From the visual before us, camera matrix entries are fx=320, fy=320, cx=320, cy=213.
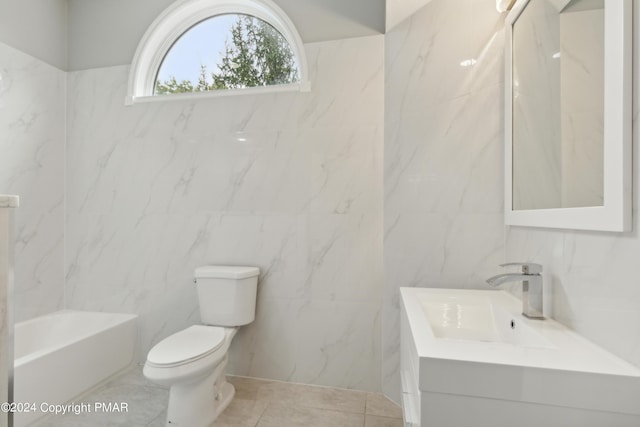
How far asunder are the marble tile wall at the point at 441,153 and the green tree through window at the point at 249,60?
2.57ft

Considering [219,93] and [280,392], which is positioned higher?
[219,93]

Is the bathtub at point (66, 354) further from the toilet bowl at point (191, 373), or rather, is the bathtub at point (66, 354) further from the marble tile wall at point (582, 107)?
the marble tile wall at point (582, 107)

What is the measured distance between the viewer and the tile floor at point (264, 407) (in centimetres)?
171

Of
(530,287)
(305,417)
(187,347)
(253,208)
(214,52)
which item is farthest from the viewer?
(214,52)

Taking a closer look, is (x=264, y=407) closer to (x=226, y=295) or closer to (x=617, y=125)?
(x=226, y=295)

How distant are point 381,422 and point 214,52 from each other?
2.66 meters

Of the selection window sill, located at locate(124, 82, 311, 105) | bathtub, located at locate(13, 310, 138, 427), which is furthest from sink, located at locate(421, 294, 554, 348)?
bathtub, located at locate(13, 310, 138, 427)

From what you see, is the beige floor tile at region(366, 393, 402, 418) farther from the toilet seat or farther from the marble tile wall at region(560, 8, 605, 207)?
the marble tile wall at region(560, 8, 605, 207)

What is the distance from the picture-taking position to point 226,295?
1.98m

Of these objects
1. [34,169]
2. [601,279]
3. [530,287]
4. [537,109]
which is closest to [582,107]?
[537,109]

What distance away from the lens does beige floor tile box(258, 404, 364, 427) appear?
66.9 inches

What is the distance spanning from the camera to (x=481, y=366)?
738 mm

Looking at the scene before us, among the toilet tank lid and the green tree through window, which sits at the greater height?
the green tree through window

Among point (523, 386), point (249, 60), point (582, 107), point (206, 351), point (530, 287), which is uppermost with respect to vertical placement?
point (249, 60)
